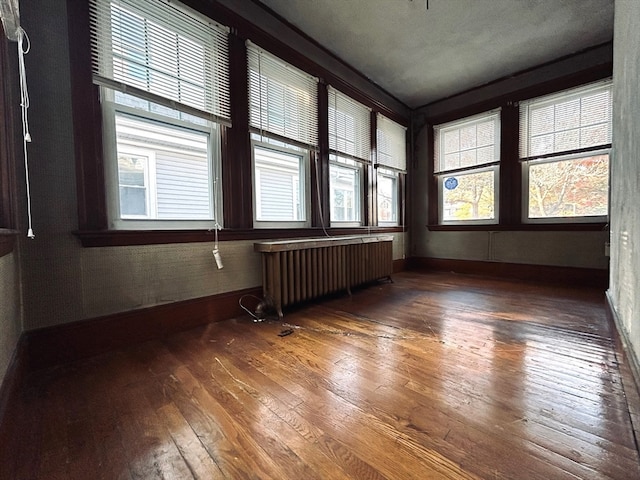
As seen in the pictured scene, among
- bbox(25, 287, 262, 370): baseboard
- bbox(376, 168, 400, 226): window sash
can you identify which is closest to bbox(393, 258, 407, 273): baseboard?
bbox(376, 168, 400, 226): window sash

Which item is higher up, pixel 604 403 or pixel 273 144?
pixel 273 144

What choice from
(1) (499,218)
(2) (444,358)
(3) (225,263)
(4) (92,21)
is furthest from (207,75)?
(1) (499,218)

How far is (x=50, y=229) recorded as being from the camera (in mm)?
1638

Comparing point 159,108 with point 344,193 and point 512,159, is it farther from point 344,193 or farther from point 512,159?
point 512,159

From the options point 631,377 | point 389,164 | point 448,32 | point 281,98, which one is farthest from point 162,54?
point 389,164

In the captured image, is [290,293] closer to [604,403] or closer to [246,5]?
[604,403]

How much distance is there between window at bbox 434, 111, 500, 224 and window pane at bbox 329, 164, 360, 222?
1771mm

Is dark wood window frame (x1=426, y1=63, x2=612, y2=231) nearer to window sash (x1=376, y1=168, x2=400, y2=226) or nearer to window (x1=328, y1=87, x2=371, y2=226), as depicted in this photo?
window sash (x1=376, y1=168, x2=400, y2=226)

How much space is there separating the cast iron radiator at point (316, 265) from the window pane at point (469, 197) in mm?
1678

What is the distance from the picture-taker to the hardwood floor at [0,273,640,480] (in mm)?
904

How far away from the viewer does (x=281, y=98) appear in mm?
2877

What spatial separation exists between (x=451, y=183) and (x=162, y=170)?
4315 mm

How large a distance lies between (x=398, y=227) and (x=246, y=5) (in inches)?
143

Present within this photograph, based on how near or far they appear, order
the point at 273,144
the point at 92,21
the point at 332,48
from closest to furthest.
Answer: the point at 92,21 < the point at 273,144 < the point at 332,48
